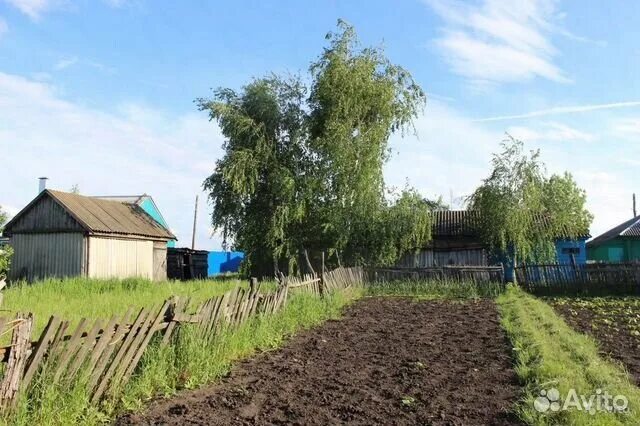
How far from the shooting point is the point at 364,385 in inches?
237

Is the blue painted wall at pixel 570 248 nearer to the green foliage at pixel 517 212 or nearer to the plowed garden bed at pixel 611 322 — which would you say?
the green foliage at pixel 517 212

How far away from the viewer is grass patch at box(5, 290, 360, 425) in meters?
4.20

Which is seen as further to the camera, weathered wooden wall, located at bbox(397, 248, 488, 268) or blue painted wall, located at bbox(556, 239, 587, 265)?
blue painted wall, located at bbox(556, 239, 587, 265)

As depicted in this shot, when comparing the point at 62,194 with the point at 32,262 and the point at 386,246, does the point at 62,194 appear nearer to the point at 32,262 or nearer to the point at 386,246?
the point at 32,262

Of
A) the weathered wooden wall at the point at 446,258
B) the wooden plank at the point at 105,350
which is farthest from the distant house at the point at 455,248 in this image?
the wooden plank at the point at 105,350

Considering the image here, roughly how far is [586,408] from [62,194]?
22194 millimetres

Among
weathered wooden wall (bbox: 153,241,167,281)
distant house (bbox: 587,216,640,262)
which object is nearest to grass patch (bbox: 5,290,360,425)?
weathered wooden wall (bbox: 153,241,167,281)

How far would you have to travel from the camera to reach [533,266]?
19828mm

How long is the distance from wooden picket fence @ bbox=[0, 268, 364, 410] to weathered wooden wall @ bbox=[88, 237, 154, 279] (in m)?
15.4

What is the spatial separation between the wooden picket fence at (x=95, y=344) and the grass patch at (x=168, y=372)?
0.30ft

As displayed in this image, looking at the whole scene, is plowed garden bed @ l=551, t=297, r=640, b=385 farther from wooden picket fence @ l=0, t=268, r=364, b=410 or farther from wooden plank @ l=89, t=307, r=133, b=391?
wooden plank @ l=89, t=307, r=133, b=391

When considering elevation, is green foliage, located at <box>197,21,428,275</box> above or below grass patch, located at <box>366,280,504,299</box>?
above

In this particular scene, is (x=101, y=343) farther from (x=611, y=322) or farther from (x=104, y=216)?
(x=104, y=216)

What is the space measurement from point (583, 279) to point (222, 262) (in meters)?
23.3
